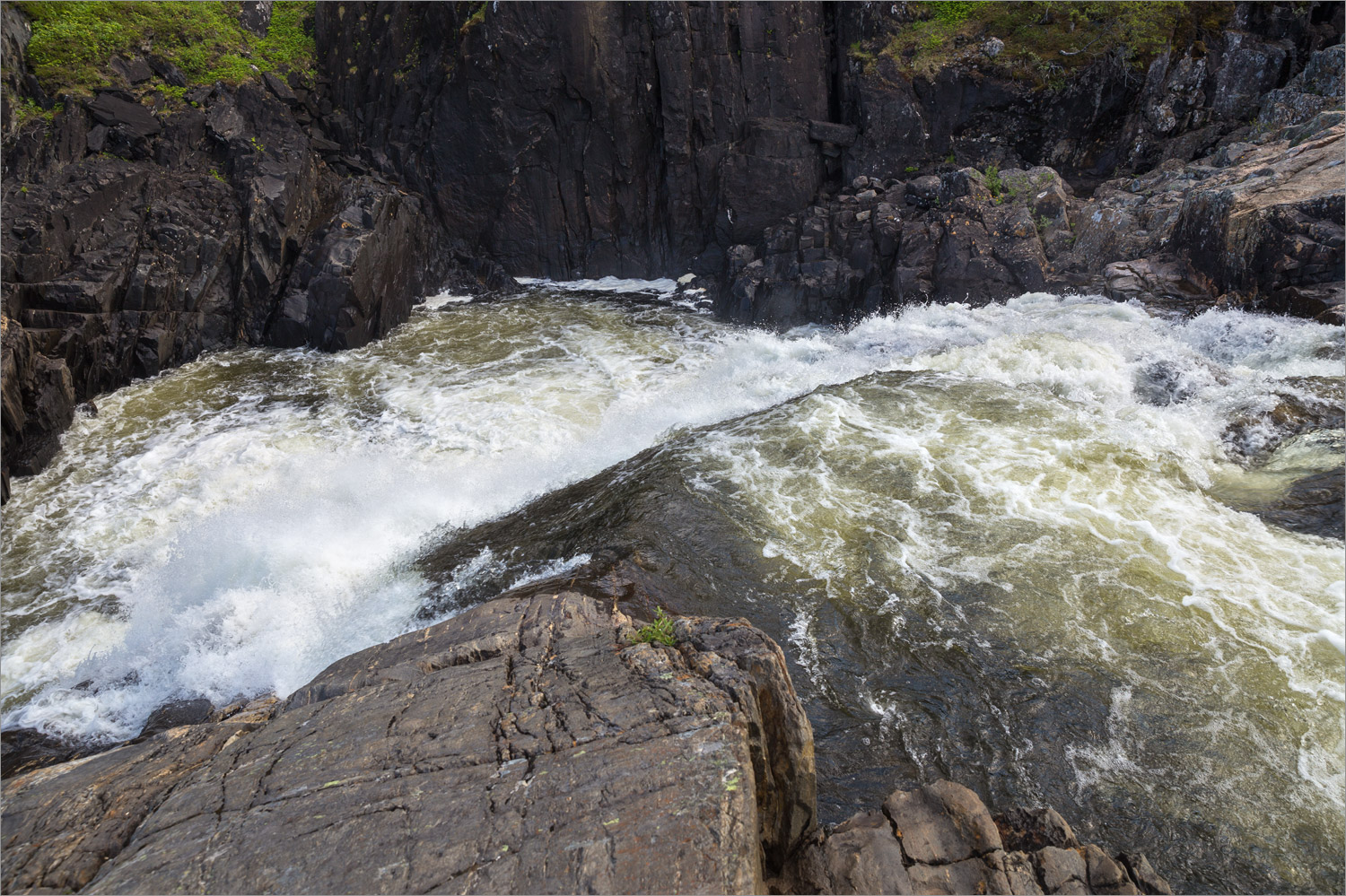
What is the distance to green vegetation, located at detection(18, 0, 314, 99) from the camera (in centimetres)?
1662

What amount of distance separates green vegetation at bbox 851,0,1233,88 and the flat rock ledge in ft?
63.6

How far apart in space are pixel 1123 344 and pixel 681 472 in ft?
28.6

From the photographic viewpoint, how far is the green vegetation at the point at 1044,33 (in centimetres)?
1759

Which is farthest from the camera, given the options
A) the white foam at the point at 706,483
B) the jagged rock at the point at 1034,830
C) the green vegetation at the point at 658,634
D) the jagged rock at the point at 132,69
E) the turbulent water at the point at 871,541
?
the jagged rock at the point at 132,69

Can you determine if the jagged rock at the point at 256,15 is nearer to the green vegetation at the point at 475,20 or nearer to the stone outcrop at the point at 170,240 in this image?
the stone outcrop at the point at 170,240

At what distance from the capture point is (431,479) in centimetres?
1023

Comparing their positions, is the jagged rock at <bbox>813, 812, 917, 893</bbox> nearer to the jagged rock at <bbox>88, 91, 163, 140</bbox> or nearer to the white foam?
the white foam

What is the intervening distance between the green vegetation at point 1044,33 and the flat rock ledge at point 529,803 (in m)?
19.4

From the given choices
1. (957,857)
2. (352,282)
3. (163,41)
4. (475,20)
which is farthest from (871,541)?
(163,41)

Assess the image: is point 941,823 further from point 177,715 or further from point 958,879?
point 177,715

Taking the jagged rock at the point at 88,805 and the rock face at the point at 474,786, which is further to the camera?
the jagged rock at the point at 88,805

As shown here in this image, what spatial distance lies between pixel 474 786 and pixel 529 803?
35 centimetres

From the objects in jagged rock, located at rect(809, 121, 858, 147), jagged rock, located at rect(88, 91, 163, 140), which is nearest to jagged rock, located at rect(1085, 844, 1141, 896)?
jagged rock, located at rect(809, 121, 858, 147)

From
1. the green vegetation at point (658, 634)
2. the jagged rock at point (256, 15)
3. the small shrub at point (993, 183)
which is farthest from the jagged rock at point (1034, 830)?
the jagged rock at point (256, 15)
